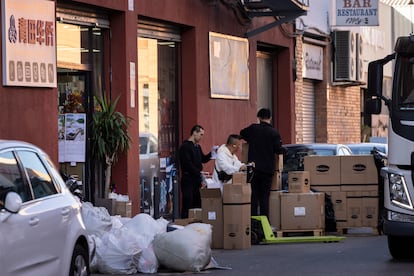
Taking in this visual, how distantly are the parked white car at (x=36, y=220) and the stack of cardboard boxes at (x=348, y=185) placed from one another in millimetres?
8675

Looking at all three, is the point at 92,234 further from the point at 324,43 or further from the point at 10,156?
the point at 324,43

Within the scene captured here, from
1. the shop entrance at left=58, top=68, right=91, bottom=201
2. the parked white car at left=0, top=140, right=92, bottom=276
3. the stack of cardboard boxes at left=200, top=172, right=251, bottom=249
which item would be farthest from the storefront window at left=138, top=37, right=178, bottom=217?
the parked white car at left=0, top=140, right=92, bottom=276

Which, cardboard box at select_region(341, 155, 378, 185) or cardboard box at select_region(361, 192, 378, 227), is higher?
cardboard box at select_region(341, 155, 378, 185)

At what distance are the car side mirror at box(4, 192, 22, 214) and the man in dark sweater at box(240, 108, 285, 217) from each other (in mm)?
9297

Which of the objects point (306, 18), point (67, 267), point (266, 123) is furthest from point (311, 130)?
point (67, 267)

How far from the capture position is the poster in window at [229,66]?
21.9m

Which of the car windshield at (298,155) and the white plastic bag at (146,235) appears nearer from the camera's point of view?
the white plastic bag at (146,235)

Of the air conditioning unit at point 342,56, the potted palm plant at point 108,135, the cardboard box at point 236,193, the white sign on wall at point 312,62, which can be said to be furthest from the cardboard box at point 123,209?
the air conditioning unit at point 342,56

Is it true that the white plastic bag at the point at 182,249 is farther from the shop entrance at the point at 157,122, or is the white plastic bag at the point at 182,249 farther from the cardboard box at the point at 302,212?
the shop entrance at the point at 157,122

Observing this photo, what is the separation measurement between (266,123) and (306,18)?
10.8 m

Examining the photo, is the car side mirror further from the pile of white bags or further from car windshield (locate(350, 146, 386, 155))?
car windshield (locate(350, 146, 386, 155))

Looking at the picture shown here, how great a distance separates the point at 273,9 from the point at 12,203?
16.2m

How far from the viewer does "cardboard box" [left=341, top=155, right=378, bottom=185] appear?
18266 mm

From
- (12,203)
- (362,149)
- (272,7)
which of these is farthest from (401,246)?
(272,7)
